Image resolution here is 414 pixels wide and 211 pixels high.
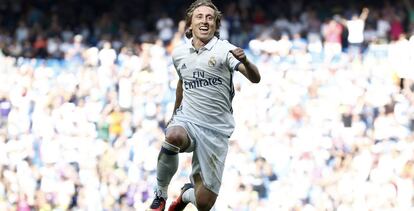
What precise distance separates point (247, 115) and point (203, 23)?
9.45 m

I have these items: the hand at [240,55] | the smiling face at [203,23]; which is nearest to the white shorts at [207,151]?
the smiling face at [203,23]

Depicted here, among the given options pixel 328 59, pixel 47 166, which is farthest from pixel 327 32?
pixel 47 166

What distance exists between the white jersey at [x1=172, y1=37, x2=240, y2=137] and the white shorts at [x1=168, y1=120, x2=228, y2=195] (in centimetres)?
6

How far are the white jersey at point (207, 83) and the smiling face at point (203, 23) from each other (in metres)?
0.07

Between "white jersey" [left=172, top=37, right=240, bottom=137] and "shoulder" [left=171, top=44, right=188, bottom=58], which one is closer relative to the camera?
"white jersey" [left=172, top=37, right=240, bottom=137]

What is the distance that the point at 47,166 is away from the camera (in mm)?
18594

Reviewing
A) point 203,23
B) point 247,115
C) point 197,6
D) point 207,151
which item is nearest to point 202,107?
point 207,151

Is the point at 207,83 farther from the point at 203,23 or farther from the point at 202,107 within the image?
the point at 203,23

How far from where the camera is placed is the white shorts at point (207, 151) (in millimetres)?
9703

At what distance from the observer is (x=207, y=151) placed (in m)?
9.79

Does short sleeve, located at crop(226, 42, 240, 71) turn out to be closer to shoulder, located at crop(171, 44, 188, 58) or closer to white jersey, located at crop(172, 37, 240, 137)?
white jersey, located at crop(172, 37, 240, 137)

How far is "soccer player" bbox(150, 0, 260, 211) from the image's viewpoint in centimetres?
958

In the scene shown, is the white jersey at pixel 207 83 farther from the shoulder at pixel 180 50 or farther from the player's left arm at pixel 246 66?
the player's left arm at pixel 246 66

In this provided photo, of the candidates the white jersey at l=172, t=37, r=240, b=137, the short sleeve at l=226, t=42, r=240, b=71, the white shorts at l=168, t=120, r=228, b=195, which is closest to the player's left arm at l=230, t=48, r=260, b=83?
the short sleeve at l=226, t=42, r=240, b=71
